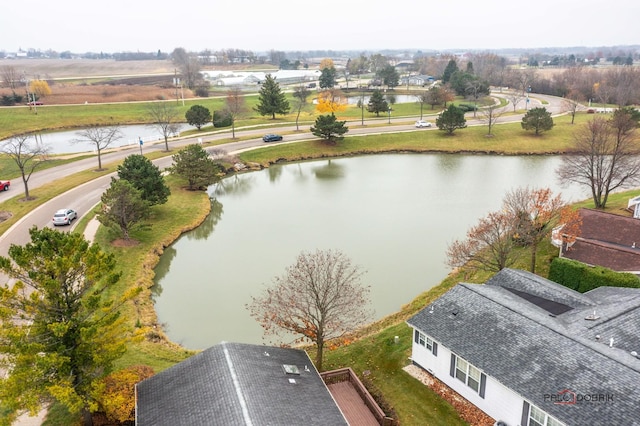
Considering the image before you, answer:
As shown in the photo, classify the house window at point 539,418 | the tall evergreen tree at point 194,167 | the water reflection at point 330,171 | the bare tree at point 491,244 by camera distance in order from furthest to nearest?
1. the water reflection at point 330,171
2. the tall evergreen tree at point 194,167
3. the bare tree at point 491,244
4. the house window at point 539,418

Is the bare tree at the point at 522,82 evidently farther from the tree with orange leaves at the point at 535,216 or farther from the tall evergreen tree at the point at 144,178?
the tall evergreen tree at the point at 144,178

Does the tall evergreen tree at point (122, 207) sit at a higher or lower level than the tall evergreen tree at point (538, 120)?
lower

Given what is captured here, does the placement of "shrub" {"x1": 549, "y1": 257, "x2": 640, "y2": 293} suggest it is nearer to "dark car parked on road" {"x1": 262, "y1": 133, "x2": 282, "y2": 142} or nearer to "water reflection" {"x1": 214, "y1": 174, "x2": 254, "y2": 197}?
"water reflection" {"x1": 214, "y1": 174, "x2": 254, "y2": 197}

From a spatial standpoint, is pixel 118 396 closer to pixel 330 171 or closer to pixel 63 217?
pixel 63 217

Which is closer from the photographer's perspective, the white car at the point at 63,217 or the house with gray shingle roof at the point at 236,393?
the house with gray shingle roof at the point at 236,393

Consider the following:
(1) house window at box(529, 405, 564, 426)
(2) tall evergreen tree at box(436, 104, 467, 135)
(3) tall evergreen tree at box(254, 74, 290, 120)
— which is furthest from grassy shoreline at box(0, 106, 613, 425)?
(3) tall evergreen tree at box(254, 74, 290, 120)

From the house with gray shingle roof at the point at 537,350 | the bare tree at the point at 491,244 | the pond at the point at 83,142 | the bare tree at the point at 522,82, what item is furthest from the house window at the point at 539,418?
the bare tree at the point at 522,82

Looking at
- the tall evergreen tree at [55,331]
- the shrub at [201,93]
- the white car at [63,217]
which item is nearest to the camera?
the tall evergreen tree at [55,331]
